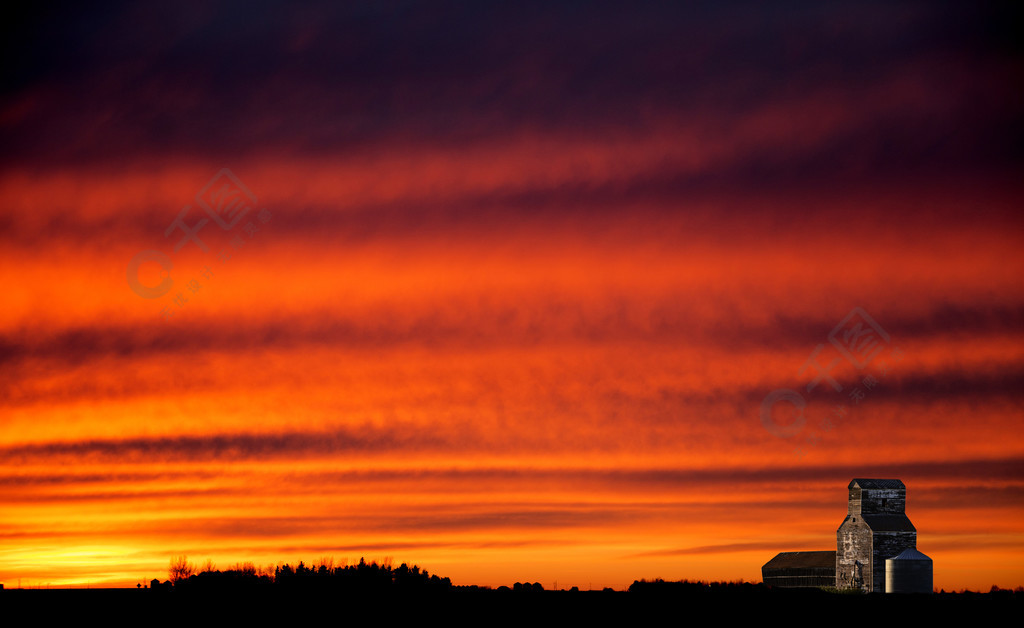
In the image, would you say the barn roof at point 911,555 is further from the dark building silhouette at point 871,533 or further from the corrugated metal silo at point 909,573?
the dark building silhouette at point 871,533

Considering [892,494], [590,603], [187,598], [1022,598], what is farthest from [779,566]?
[187,598]

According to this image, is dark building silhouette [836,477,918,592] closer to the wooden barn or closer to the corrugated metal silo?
the corrugated metal silo

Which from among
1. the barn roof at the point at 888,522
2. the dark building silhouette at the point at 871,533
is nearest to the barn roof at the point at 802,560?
the dark building silhouette at the point at 871,533

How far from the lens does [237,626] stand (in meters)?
43.8

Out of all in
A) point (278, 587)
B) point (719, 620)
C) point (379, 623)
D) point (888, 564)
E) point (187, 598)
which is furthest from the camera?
point (888, 564)

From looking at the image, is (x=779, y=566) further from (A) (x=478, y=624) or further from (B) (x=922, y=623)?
(A) (x=478, y=624)

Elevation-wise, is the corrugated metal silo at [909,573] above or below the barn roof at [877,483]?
below

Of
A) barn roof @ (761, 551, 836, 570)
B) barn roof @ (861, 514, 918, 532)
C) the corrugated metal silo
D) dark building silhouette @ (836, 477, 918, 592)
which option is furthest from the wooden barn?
the corrugated metal silo

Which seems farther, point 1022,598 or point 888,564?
point 888,564

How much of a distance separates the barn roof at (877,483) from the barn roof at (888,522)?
2.80 metres

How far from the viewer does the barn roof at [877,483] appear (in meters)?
103

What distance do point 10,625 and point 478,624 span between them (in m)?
17.8

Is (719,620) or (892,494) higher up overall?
(892,494)

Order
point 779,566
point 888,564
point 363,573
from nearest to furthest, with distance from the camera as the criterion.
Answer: point 363,573
point 888,564
point 779,566
